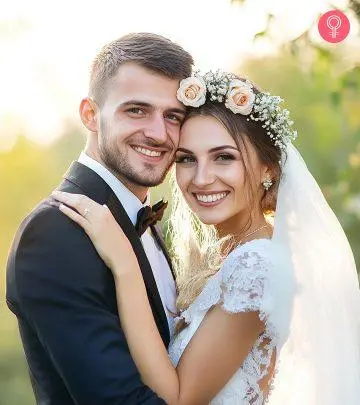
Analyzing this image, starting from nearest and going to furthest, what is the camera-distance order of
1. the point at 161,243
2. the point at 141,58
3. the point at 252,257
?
1. the point at 252,257
2. the point at 141,58
3. the point at 161,243

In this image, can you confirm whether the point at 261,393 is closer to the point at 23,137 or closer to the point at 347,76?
the point at 347,76

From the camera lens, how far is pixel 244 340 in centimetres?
307

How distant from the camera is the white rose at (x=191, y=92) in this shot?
10.6 feet

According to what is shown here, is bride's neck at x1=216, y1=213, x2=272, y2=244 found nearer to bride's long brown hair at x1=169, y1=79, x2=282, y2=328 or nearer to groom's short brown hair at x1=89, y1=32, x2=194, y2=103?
bride's long brown hair at x1=169, y1=79, x2=282, y2=328

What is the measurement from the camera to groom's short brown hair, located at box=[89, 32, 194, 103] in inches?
126

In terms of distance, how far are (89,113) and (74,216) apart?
0.66 metres

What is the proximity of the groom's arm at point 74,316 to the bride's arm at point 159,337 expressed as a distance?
0.08 meters

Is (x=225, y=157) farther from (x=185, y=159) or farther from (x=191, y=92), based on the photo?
(x=191, y=92)

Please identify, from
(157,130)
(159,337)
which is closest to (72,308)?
(159,337)

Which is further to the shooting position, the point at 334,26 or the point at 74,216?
the point at 334,26

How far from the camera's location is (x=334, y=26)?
386cm

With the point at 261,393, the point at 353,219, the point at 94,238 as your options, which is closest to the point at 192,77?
the point at 94,238

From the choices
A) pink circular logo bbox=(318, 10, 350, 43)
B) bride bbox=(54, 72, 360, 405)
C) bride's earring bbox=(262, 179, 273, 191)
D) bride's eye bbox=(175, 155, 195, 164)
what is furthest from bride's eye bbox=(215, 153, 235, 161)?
pink circular logo bbox=(318, 10, 350, 43)

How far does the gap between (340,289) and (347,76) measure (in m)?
1.04
